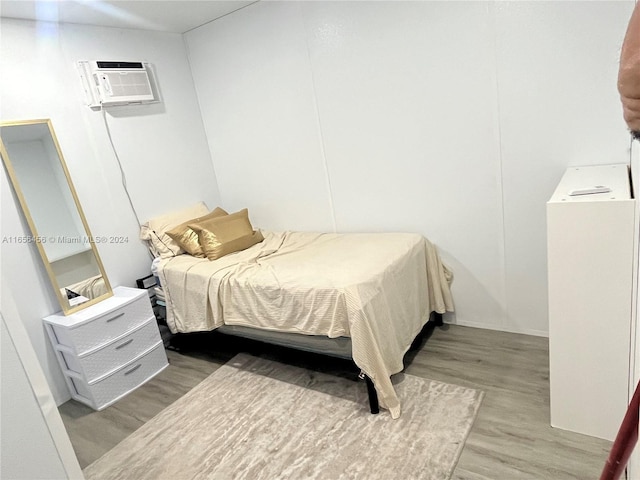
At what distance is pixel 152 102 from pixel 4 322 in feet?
9.22

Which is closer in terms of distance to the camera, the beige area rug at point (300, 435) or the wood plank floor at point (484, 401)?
the wood plank floor at point (484, 401)

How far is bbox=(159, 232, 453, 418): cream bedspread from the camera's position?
2.13 metres

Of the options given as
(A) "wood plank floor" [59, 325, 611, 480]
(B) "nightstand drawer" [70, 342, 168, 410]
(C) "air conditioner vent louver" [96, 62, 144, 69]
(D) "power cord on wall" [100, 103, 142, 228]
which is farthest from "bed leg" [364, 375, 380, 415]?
(C) "air conditioner vent louver" [96, 62, 144, 69]

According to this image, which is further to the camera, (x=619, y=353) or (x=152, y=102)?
(x=152, y=102)

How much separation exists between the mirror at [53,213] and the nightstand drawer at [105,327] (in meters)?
0.23

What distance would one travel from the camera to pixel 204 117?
380cm

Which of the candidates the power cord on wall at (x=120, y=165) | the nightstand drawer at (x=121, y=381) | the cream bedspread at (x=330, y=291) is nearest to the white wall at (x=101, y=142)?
the power cord on wall at (x=120, y=165)

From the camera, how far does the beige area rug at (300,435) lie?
1876mm

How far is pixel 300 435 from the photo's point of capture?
2.11 meters

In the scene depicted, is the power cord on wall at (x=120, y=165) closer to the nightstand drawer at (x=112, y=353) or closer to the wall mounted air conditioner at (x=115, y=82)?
the wall mounted air conditioner at (x=115, y=82)

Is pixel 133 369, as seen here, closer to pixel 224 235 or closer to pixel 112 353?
pixel 112 353

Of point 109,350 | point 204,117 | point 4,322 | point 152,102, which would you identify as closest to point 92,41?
point 152,102

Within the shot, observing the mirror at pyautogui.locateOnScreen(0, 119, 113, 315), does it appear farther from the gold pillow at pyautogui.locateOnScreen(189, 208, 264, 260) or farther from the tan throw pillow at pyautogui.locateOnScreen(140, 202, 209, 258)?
the gold pillow at pyautogui.locateOnScreen(189, 208, 264, 260)

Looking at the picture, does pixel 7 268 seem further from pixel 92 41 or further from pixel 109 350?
pixel 92 41
